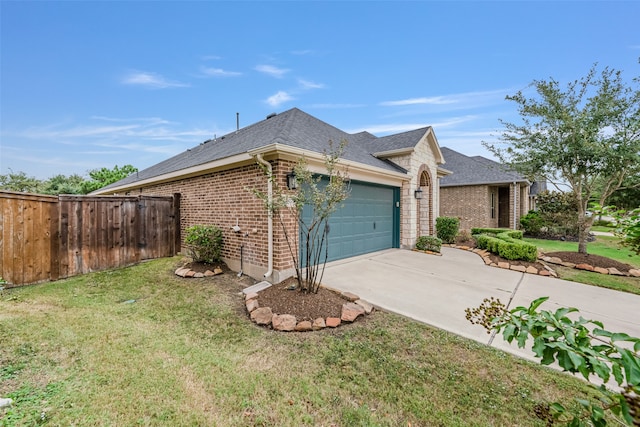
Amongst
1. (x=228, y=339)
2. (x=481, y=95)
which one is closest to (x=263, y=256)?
(x=228, y=339)

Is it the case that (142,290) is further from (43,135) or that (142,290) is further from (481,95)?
(43,135)

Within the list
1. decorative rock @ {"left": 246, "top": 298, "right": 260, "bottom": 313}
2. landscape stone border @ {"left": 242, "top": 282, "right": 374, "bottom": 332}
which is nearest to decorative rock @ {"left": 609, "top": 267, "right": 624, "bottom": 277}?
landscape stone border @ {"left": 242, "top": 282, "right": 374, "bottom": 332}

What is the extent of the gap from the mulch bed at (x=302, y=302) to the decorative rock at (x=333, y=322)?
9cm

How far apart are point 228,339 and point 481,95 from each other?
1298 cm

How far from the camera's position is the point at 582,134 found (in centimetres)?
799

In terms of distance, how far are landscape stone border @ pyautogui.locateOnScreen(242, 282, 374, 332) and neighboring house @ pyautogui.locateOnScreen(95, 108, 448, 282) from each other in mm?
1368

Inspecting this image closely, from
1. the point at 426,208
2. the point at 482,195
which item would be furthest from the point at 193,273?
the point at 482,195

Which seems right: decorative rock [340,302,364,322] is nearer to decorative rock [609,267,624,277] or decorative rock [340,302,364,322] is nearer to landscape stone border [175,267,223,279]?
landscape stone border [175,267,223,279]

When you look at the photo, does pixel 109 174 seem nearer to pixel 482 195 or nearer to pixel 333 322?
pixel 333 322

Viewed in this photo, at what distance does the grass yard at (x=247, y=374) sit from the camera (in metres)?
2.40

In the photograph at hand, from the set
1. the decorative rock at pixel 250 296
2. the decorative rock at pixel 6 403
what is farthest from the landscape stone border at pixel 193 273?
the decorative rock at pixel 6 403

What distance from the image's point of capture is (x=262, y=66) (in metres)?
11.0

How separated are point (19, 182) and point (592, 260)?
133 ft

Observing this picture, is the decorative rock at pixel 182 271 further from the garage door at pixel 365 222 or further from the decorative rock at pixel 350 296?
the decorative rock at pixel 350 296
